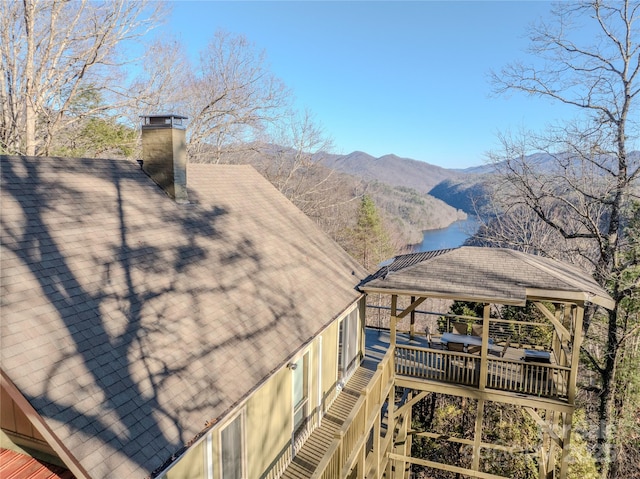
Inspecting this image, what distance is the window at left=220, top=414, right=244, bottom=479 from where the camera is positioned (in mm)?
5453

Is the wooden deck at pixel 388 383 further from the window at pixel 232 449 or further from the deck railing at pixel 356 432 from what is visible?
the window at pixel 232 449

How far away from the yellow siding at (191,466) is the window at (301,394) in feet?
9.68

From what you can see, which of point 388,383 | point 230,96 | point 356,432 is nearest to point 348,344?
point 388,383

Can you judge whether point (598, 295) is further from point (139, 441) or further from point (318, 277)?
point (139, 441)

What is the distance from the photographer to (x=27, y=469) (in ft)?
13.5

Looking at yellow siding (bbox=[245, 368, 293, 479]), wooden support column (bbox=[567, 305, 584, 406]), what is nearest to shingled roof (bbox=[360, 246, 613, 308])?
wooden support column (bbox=[567, 305, 584, 406])

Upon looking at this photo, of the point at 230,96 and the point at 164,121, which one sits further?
the point at 230,96

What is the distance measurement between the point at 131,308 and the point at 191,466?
2.13 m

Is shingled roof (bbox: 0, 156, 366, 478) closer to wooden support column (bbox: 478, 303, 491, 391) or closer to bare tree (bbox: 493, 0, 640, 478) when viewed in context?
wooden support column (bbox: 478, 303, 491, 391)

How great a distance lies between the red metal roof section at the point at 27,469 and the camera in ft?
13.2

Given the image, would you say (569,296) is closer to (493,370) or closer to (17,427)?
(493,370)

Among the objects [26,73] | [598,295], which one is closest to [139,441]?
[598,295]

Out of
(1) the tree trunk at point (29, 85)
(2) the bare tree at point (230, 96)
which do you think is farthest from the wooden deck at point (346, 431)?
(2) the bare tree at point (230, 96)

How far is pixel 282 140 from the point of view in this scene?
79.6 ft
